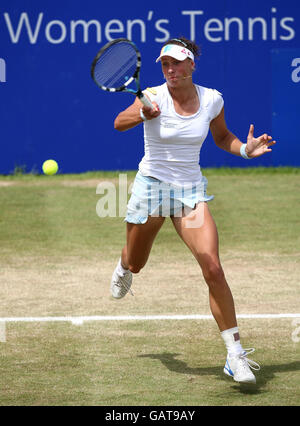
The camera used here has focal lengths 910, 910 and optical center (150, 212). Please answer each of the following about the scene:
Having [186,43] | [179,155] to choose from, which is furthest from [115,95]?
[179,155]

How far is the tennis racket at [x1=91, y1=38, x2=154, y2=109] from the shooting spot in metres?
6.16

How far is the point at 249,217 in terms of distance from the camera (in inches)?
464

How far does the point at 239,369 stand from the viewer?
5805mm

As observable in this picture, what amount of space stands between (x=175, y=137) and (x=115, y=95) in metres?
7.85

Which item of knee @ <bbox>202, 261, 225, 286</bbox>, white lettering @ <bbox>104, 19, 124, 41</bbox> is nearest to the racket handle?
knee @ <bbox>202, 261, 225, 286</bbox>

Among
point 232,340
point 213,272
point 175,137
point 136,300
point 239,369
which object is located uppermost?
point 175,137

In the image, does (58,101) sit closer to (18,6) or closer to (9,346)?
(18,6)

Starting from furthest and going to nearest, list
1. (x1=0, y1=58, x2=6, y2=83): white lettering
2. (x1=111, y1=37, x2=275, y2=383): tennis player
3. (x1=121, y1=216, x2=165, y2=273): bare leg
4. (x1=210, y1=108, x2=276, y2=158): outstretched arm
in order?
(x1=0, y1=58, x2=6, y2=83): white lettering
(x1=121, y1=216, x2=165, y2=273): bare leg
(x1=210, y1=108, x2=276, y2=158): outstretched arm
(x1=111, y1=37, x2=275, y2=383): tennis player

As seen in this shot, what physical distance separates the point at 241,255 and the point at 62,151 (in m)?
5.12

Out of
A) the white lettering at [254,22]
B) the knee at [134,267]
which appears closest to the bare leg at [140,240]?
the knee at [134,267]

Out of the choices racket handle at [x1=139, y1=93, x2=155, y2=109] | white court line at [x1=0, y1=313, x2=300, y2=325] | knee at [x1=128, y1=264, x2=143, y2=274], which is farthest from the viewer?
white court line at [x1=0, y1=313, x2=300, y2=325]

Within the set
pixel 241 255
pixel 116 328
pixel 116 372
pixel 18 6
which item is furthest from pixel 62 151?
pixel 116 372

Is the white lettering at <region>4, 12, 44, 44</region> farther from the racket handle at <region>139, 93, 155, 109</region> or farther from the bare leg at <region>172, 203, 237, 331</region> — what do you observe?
the bare leg at <region>172, 203, 237, 331</region>

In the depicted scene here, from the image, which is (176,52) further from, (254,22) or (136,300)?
(254,22)
